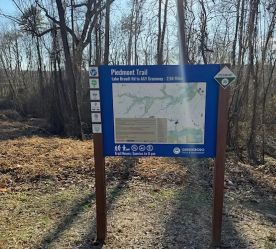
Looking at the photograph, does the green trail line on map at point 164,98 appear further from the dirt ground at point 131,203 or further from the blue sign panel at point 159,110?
the dirt ground at point 131,203

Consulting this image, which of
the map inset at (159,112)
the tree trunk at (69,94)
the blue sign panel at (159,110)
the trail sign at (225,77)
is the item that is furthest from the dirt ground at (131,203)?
the tree trunk at (69,94)

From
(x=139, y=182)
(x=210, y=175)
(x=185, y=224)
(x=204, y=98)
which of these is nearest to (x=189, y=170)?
(x=210, y=175)

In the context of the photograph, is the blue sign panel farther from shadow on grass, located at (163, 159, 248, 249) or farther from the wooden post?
shadow on grass, located at (163, 159, 248, 249)

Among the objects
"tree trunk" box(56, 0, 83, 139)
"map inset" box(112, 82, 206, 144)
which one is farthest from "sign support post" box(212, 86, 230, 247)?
"tree trunk" box(56, 0, 83, 139)

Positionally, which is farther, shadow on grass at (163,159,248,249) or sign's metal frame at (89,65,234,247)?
shadow on grass at (163,159,248,249)

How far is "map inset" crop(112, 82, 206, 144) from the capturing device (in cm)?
359

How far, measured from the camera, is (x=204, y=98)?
3574mm

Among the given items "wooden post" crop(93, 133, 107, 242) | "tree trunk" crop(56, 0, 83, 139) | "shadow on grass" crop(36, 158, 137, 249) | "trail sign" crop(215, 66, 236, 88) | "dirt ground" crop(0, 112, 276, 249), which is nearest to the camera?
"trail sign" crop(215, 66, 236, 88)

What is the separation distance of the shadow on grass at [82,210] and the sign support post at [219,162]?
1241mm

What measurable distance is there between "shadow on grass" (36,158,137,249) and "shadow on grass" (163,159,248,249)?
84cm

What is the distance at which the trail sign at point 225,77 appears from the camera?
3.43 meters

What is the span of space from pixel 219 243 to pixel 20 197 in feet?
9.85

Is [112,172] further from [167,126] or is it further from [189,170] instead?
[167,126]

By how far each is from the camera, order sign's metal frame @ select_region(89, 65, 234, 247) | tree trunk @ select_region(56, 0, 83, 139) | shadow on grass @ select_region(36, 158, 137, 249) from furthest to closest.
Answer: tree trunk @ select_region(56, 0, 83, 139) < shadow on grass @ select_region(36, 158, 137, 249) < sign's metal frame @ select_region(89, 65, 234, 247)
